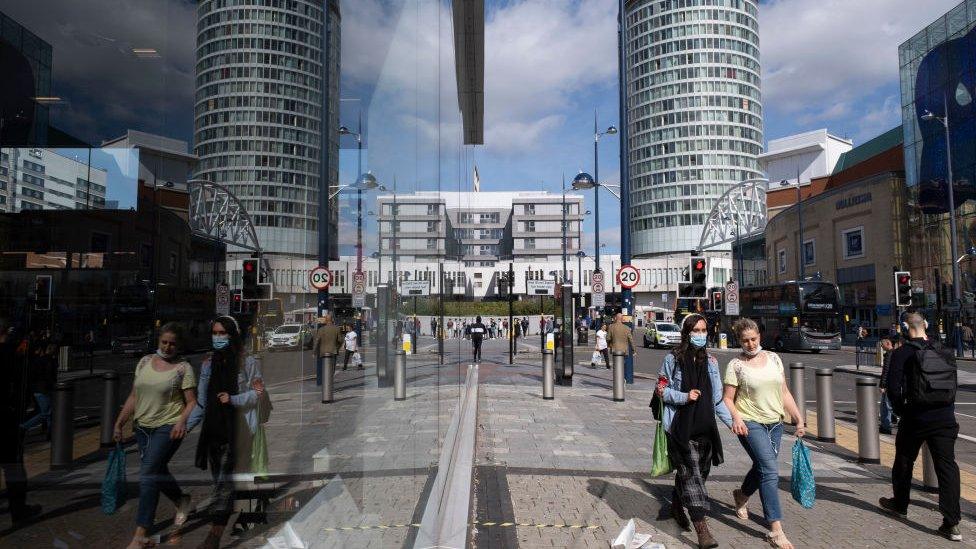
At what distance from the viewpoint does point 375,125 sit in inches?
99.3

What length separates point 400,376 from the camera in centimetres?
347

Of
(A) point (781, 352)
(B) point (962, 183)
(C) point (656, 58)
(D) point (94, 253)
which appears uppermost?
(C) point (656, 58)

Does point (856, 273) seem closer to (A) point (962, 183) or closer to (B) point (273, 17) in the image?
(A) point (962, 183)

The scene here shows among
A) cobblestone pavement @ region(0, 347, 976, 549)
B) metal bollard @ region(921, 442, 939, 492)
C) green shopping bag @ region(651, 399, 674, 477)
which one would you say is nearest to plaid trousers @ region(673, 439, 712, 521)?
green shopping bag @ region(651, 399, 674, 477)

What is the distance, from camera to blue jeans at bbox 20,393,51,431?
121 centimetres

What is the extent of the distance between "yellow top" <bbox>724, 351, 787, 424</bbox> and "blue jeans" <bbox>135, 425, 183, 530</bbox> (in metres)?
4.78

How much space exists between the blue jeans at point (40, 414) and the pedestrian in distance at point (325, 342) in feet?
2.61

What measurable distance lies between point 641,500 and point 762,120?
118513mm

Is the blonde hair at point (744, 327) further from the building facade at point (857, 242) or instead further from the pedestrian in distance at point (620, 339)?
the building facade at point (857, 242)

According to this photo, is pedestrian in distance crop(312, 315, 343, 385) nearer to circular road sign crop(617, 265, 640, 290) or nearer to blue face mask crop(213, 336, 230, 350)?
blue face mask crop(213, 336, 230, 350)

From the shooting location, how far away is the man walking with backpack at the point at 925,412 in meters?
5.15

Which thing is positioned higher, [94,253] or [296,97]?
[296,97]

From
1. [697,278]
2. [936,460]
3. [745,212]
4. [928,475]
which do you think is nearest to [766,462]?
[936,460]

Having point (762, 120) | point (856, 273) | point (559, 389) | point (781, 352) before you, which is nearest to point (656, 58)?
point (762, 120)
